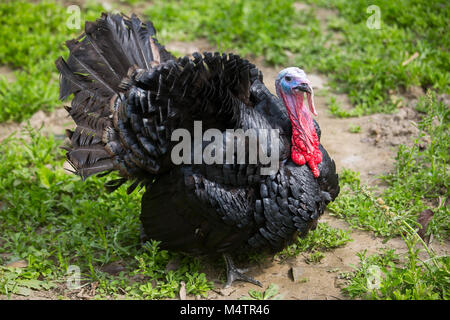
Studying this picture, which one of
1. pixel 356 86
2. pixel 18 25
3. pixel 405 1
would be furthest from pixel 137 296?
pixel 405 1

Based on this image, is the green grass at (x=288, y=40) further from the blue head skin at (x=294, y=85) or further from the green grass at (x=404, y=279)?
the green grass at (x=404, y=279)

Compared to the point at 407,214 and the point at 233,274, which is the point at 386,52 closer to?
the point at 407,214

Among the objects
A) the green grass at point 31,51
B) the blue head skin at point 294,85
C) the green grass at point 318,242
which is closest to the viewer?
the blue head skin at point 294,85

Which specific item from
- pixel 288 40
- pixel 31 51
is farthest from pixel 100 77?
pixel 288 40

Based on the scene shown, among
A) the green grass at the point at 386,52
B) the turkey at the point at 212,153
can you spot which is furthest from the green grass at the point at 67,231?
the green grass at the point at 386,52

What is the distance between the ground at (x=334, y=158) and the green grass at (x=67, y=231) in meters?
0.15

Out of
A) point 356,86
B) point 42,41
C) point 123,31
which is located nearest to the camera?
point 123,31

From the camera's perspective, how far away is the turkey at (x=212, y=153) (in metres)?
3.43

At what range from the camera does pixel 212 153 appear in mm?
3424

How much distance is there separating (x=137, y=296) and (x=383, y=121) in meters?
3.37

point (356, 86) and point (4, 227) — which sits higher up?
point (356, 86)

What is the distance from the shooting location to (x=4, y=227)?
4.38 meters

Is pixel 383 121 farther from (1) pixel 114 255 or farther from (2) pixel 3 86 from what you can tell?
(2) pixel 3 86

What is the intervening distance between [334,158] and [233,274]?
188 centimetres
